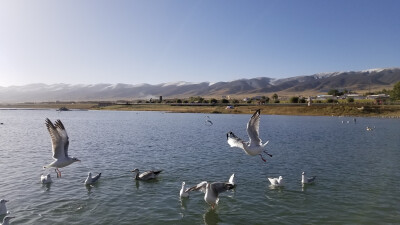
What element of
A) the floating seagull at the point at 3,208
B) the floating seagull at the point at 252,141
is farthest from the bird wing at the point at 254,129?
the floating seagull at the point at 3,208

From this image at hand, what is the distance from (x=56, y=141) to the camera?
1762 centimetres

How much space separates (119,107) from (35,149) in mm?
126248

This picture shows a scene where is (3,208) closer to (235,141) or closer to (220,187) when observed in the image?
(220,187)

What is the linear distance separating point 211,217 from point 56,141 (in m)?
9.34

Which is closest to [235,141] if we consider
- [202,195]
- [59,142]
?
[202,195]

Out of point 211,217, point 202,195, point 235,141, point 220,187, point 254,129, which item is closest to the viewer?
point 211,217

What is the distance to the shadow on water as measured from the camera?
14433 millimetres

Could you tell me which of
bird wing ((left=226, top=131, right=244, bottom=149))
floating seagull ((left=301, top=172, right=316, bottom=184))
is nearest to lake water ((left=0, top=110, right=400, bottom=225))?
floating seagull ((left=301, top=172, right=316, bottom=184))

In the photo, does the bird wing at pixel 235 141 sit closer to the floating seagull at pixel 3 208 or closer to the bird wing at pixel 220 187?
the bird wing at pixel 220 187

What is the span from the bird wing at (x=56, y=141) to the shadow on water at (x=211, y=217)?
341 inches

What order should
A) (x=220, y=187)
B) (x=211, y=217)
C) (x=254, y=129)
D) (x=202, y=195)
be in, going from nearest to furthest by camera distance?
(x=211, y=217) < (x=220, y=187) < (x=254, y=129) < (x=202, y=195)

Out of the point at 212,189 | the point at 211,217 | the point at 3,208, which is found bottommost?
the point at 211,217

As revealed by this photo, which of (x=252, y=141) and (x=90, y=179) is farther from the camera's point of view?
(x=90, y=179)

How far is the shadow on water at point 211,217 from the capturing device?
1443 centimetres
